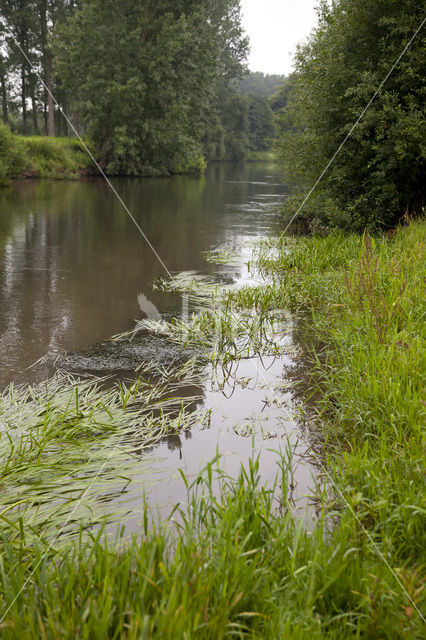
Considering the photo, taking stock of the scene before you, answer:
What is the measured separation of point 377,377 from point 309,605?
2.03 m

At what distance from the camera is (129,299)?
23.3ft

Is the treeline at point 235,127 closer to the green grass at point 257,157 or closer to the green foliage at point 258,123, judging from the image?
the green foliage at point 258,123

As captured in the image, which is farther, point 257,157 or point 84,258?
point 257,157

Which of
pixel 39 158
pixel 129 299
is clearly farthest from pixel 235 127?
pixel 129 299

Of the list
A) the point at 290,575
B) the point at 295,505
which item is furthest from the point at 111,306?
the point at 290,575

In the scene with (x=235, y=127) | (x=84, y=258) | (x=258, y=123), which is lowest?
(x=84, y=258)

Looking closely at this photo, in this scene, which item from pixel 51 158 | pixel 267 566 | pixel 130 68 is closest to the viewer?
pixel 267 566

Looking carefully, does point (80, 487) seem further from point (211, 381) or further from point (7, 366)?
point (7, 366)

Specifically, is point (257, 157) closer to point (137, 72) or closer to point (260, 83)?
point (137, 72)

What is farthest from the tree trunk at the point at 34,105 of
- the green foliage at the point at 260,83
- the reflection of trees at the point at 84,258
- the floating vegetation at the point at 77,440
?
the green foliage at the point at 260,83

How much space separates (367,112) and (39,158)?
20166 millimetres

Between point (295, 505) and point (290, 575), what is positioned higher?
point (290, 575)

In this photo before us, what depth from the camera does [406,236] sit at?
739 cm

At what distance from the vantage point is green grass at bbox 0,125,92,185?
21094 mm
